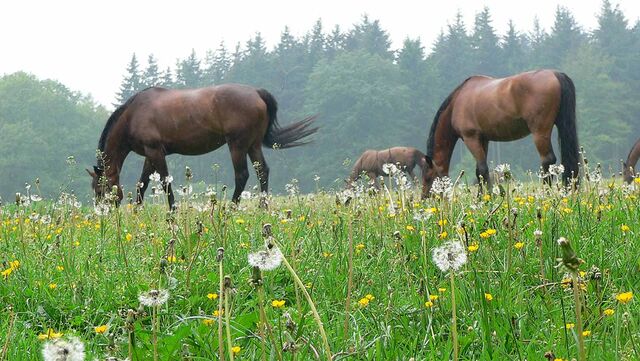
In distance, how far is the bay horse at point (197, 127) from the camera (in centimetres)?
1312

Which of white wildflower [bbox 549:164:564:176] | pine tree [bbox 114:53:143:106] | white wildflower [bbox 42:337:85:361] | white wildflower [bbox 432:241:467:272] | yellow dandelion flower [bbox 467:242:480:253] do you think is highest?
pine tree [bbox 114:53:143:106]

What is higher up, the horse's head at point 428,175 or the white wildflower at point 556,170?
the white wildflower at point 556,170

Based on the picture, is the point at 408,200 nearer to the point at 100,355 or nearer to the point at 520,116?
the point at 100,355

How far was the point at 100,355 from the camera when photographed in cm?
316

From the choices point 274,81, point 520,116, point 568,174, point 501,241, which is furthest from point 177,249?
point 274,81

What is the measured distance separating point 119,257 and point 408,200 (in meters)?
2.36

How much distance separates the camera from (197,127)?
1326 cm

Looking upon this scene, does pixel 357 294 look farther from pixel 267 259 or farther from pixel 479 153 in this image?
pixel 479 153

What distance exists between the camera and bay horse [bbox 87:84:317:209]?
43.1ft

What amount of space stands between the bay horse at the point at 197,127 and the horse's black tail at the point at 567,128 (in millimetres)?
4375

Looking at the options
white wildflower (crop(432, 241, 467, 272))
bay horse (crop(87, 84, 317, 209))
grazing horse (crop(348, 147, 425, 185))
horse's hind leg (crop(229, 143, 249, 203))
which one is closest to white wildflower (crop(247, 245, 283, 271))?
white wildflower (crop(432, 241, 467, 272))

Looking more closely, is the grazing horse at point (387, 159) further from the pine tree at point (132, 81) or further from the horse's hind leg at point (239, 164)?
the pine tree at point (132, 81)

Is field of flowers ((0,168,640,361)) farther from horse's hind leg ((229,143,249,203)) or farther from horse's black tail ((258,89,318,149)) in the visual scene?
horse's black tail ((258,89,318,149))

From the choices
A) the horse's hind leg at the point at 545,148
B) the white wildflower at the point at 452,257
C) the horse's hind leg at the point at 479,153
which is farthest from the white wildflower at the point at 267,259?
the horse's hind leg at the point at 479,153
